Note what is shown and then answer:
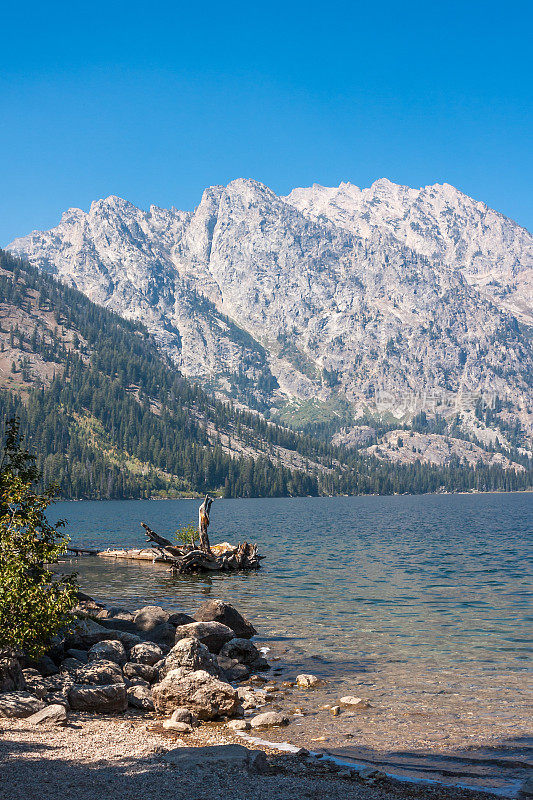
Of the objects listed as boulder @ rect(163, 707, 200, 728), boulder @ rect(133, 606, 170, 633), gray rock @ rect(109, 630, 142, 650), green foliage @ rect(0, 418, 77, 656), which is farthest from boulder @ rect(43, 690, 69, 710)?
boulder @ rect(133, 606, 170, 633)

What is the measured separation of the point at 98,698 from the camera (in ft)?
74.5

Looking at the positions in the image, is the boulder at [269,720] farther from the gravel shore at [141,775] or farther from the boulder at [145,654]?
the boulder at [145,654]

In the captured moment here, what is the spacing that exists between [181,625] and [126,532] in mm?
99303

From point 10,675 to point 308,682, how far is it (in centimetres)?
1294

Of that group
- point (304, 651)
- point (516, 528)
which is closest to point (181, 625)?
point (304, 651)

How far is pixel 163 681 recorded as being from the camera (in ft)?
80.9

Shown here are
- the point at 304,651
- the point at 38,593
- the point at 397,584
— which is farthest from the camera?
the point at 397,584

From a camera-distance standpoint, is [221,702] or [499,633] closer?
[221,702]

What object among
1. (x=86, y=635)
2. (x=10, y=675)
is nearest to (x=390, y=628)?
(x=86, y=635)

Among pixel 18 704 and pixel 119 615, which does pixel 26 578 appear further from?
pixel 119 615

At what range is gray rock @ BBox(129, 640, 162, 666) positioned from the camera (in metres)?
29.6

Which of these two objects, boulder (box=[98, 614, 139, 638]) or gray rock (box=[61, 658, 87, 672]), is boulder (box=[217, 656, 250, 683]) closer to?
gray rock (box=[61, 658, 87, 672])

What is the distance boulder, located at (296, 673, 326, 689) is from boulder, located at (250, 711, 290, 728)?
532 centimetres

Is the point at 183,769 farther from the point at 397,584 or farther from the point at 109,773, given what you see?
the point at 397,584
